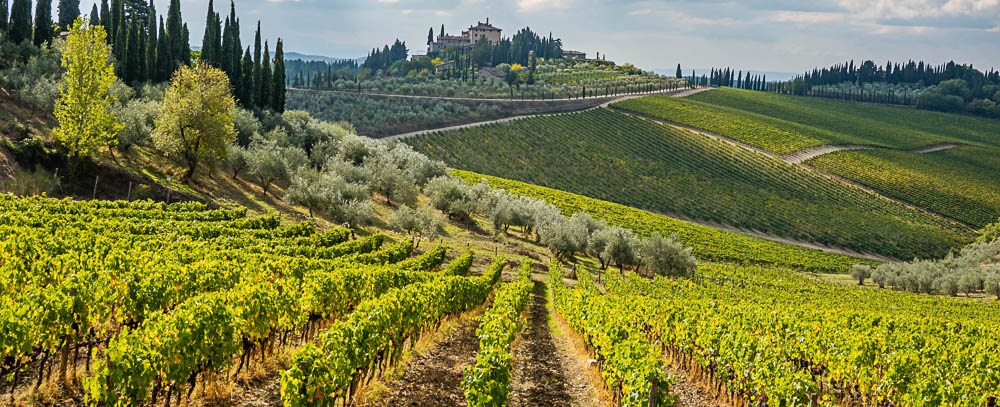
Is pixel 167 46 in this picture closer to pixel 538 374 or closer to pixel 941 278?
pixel 538 374

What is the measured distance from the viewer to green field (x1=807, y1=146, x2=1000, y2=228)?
10870 centimetres

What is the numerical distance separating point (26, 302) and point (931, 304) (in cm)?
5430

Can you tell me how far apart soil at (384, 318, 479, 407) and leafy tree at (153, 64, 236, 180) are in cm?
3161

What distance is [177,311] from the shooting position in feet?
43.3

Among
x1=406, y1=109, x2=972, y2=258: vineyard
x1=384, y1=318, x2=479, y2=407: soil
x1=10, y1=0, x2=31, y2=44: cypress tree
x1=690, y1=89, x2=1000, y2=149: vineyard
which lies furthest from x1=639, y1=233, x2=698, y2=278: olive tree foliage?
x1=690, y1=89, x2=1000, y2=149: vineyard

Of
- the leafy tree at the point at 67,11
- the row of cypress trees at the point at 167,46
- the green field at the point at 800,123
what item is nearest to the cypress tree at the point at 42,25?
the row of cypress trees at the point at 167,46

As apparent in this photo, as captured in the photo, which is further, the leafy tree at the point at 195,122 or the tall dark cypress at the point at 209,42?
the tall dark cypress at the point at 209,42

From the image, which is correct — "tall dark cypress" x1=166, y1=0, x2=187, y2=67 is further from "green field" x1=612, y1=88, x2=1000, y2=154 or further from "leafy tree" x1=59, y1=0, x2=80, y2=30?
"green field" x1=612, y1=88, x2=1000, y2=154

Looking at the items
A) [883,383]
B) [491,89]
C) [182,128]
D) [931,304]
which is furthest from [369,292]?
[491,89]

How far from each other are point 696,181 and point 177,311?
102 meters

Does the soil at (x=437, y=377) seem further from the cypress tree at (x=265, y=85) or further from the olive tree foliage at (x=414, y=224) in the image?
the cypress tree at (x=265, y=85)

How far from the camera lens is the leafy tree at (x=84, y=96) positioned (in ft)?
126

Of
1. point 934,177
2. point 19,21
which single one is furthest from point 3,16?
point 934,177

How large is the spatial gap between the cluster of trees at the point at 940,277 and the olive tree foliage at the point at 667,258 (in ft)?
83.4
